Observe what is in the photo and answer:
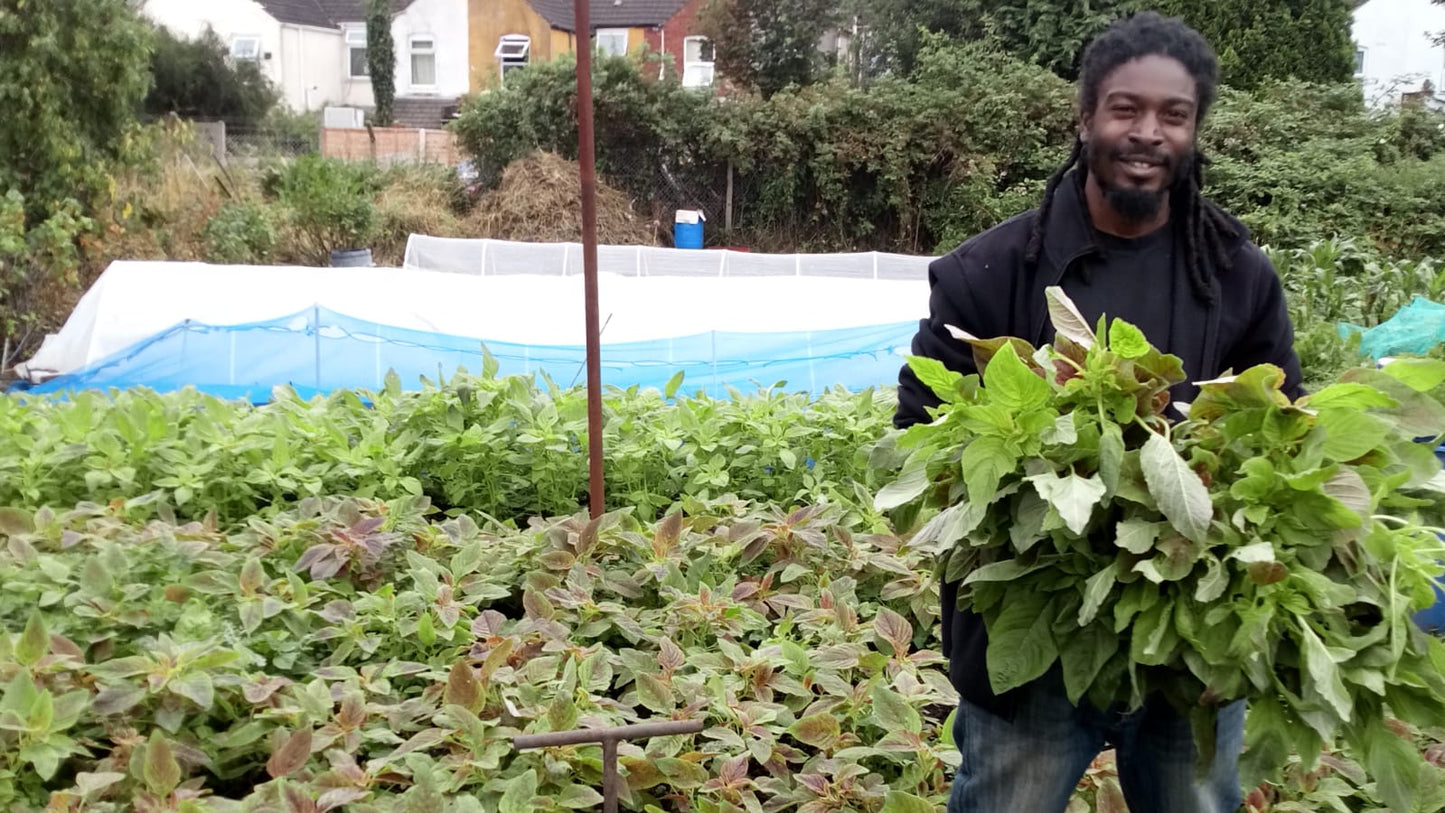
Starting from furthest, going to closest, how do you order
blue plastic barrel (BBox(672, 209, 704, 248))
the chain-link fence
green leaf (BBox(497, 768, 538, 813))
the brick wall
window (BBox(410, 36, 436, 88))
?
window (BBox(410, 36, 436, 88)), the chain-link fence, the brick wall, blue plastic barrel (BBox(672, 209, 704, 248)), green leaf (BBox(497, 768, 538, 813))

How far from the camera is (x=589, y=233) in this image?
9.84ft

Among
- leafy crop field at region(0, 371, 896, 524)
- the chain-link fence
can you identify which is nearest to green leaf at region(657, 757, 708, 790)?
leafy crop field at region(0, 371, 896, 524)

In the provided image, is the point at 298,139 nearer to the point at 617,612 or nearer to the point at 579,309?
the point at 579,309

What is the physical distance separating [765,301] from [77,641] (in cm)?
599

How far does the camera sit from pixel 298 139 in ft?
77.9

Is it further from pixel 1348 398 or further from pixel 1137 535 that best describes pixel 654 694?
pixel 1348 398

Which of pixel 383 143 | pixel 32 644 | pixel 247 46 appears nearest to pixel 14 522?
pixel 32 644

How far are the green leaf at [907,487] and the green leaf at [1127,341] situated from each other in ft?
0.92

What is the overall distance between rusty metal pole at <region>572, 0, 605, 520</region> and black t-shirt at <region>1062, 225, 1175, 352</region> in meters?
1.38

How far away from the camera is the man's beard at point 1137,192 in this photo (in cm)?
174

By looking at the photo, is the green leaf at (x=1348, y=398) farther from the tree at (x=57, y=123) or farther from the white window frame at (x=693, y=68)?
the white window frame at (x=693, y=68)

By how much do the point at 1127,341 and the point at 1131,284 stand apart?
41 centimetres

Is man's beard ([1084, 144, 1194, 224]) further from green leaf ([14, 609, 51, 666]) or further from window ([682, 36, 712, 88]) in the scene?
window ([682, 36, 712, 88])

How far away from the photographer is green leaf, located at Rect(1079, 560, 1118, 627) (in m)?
1.37
